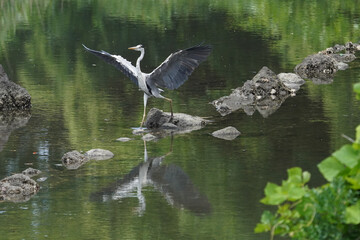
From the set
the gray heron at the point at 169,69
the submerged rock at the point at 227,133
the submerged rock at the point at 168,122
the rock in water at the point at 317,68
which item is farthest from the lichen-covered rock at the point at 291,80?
the submerged rock at the point at 227,133

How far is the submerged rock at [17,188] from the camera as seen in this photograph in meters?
10.2

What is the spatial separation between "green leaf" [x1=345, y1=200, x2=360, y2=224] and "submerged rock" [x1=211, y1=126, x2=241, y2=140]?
9.13 metres

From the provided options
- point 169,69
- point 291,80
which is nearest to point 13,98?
point 169,69

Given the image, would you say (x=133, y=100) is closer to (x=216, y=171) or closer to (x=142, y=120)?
(x=142, y=120)

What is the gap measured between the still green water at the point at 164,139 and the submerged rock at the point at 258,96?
0.94 ft

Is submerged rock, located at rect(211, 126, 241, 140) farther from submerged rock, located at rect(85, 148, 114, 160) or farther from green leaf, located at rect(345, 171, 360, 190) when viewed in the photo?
green leaf, located at rect(345, 171, 360, 190)

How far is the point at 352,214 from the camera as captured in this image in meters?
4.12

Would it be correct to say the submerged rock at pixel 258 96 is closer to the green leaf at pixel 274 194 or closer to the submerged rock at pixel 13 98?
the submerged rock at pixel 13 98

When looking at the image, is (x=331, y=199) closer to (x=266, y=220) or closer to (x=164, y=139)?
(x=266, y=220)

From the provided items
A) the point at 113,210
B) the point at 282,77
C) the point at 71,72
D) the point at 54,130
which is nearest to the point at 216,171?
the point at 113,210

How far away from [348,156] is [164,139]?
30.5 feet

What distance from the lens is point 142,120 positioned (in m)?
14.1

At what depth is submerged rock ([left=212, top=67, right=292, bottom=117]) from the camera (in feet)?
51.4

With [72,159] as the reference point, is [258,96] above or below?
below
